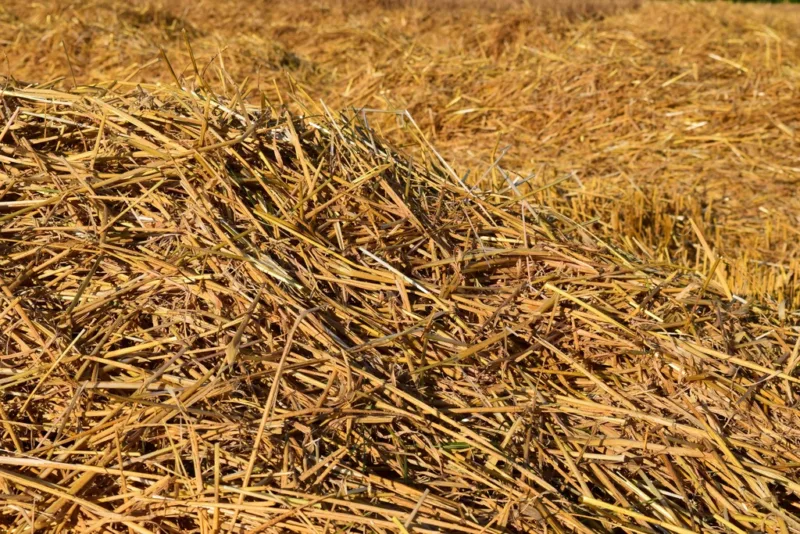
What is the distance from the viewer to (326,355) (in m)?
1.63

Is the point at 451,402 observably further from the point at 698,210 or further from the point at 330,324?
the point at 698,210

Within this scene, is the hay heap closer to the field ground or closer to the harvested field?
the harvested field

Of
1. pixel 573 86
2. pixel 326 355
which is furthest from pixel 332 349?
pixel 573 86

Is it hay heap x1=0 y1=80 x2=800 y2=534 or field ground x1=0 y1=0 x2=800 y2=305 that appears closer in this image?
hay heap x1=0 y1=80 x2=800 y2=534

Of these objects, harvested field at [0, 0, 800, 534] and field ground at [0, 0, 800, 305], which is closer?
harvested field at [0, 0, 800, 534]

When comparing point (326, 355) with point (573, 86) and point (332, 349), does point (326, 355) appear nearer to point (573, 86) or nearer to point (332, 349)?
point (332, 349)

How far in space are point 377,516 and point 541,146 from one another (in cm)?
321

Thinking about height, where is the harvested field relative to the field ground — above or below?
above

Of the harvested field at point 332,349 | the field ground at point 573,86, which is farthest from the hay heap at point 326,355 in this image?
the field ground at point 573,86

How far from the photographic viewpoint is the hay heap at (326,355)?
58.8 inches

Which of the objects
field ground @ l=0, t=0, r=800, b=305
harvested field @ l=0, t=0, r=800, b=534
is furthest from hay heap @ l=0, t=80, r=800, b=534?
field ground @ l=0, t=0, r=800, b=305

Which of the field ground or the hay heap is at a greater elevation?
the hay heap

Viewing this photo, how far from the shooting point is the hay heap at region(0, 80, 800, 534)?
4.90ft

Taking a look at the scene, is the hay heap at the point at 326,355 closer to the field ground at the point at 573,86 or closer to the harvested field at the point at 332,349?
the harvested field at the point at 332,349
